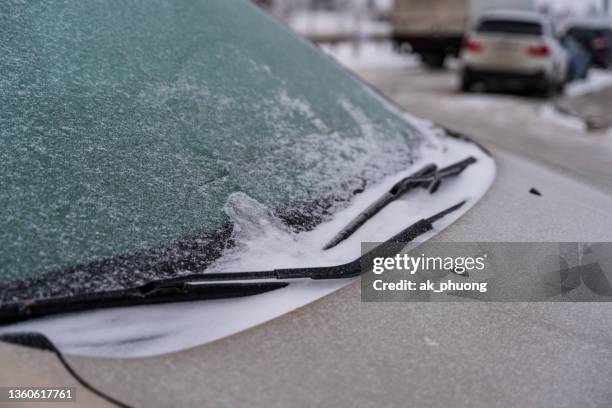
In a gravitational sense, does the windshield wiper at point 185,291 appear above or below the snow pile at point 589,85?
above

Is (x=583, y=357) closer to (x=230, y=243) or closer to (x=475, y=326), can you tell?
(x=475, y=326)

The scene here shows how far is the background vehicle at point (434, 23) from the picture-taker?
68.5ft

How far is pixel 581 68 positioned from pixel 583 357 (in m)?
16.0

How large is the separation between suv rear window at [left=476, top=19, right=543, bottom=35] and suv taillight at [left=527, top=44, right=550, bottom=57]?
43cm

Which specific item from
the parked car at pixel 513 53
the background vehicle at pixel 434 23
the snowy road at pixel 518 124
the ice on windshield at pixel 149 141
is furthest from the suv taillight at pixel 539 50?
the ice on windshield at pixel 149 141

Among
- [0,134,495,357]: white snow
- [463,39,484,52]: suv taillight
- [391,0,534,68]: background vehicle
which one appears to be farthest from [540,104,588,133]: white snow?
[391,0,534,68]: background vehicle

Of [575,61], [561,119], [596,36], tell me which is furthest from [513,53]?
[596,36]

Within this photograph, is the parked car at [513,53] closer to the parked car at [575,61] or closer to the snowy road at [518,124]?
the snowy road at [518,124]

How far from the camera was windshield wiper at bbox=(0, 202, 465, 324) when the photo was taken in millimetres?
1239

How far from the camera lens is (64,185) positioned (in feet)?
4.78

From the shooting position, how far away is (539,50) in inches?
484

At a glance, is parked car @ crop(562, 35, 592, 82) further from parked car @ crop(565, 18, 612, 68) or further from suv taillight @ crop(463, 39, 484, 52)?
parked car @ crop(565, 18, 612, 68)

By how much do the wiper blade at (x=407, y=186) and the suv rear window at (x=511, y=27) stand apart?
11.2 metres

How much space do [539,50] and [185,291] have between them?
1219 centimetres
